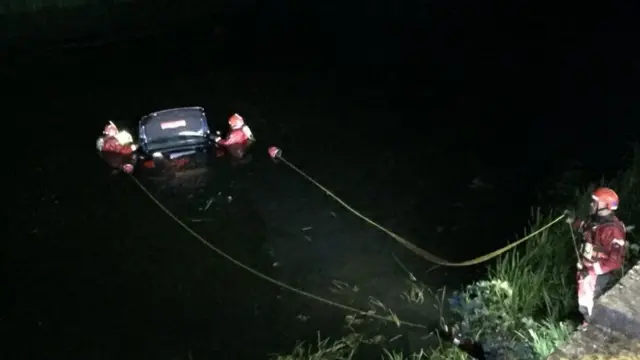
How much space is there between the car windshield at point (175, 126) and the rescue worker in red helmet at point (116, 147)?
0.18 m

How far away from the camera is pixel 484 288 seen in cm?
391

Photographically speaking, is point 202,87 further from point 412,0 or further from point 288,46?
point 412,0

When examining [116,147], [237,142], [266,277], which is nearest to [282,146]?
[237,142]

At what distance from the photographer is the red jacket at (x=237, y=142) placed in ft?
18.7

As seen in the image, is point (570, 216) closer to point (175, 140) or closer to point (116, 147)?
point (175, 140)

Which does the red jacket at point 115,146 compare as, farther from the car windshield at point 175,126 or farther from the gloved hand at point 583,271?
the gloved hand at point 583,271

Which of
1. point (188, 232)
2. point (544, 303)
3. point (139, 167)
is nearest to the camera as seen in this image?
point (544, 303)

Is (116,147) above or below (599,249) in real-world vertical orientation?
below

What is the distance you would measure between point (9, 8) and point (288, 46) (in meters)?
3.20

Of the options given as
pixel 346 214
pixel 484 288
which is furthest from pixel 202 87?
pixel 484 288

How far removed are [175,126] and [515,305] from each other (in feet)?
9.46

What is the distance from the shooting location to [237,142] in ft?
18.9

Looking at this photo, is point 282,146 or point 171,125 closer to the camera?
point 171,125

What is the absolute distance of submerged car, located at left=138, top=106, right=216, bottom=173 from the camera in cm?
556
